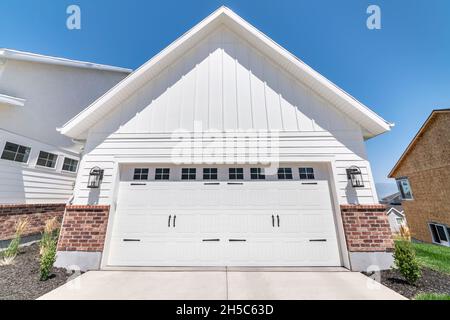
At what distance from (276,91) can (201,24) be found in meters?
3.03

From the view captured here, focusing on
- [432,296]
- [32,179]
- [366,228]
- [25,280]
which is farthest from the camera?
[32,179]

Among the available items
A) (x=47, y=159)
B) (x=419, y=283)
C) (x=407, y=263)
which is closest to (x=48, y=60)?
(x=47, y=159)

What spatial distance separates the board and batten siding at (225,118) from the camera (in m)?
4.82

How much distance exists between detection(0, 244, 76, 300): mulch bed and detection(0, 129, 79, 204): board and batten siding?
2906 millimetres

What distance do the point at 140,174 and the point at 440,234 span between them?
18.2 meters

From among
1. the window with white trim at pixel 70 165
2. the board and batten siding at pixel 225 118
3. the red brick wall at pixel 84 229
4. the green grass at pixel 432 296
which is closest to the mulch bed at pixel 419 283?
the green grass at pixel 432 296

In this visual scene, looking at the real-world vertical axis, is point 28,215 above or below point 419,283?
above

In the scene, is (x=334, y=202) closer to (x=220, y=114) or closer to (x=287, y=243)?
(x=287, y=243)

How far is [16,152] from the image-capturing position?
6.59 m

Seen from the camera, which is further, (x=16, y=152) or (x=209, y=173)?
(x=16, y=152)

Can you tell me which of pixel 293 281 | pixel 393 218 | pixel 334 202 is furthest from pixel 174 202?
pixel 393 218

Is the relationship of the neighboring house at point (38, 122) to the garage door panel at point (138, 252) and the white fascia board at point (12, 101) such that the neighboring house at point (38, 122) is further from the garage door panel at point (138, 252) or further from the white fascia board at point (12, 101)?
the garage door panel at point (138, 252)

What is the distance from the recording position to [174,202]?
4742 mm

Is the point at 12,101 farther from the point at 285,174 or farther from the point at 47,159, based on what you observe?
the point at 285,174
